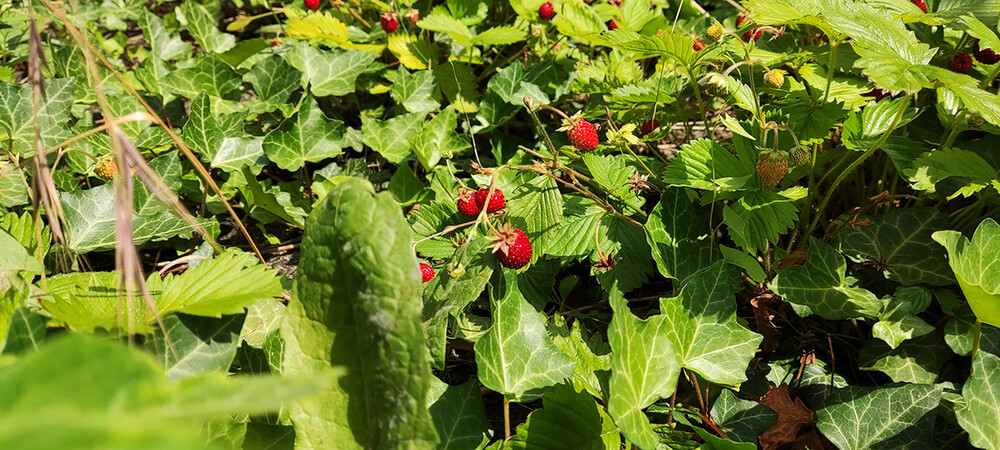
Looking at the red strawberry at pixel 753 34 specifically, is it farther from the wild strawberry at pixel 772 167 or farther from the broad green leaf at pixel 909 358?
the broad green leaf at pixel 909 358

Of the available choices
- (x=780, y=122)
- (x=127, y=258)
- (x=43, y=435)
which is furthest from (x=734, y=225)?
(x=43, y=435)

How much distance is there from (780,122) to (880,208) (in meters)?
0.48

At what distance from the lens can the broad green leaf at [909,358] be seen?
141 centimetres

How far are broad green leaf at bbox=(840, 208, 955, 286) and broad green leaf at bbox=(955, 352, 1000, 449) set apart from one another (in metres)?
0.34

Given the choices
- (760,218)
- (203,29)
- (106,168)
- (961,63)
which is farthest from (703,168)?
(203,29)

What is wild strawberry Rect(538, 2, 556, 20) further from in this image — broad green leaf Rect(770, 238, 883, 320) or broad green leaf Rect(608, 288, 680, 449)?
broad green leaf Rect(608, 288, 680, 449)

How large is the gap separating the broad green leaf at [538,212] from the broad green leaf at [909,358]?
0.73 metres

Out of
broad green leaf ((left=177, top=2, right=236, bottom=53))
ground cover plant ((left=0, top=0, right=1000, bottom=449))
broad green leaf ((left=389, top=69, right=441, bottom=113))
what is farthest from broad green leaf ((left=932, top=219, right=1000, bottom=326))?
broad green leaf ((left=177, top=2, right=236, bottom=53))

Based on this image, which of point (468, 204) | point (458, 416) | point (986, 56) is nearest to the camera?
point (458, 416)

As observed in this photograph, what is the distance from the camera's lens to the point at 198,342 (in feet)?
3.16

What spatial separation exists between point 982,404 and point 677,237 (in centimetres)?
63

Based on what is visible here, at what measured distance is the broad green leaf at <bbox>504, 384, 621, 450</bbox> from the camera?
1.11m

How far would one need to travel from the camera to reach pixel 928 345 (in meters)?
1.46

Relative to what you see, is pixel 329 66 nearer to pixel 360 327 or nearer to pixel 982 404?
pixel 360 327
